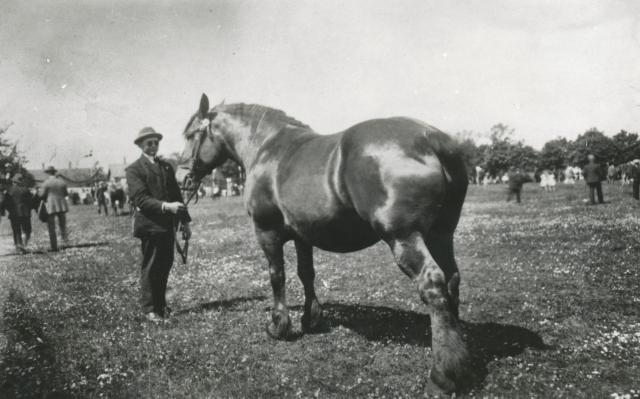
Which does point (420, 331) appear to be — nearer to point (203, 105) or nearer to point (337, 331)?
point (337, 331)

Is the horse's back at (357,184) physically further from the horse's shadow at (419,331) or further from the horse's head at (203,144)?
the horse's head at (203,144)

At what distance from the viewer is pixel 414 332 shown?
19.7 feet

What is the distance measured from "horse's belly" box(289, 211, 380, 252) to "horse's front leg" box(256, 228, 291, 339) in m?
0.69

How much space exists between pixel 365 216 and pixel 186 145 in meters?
3.90

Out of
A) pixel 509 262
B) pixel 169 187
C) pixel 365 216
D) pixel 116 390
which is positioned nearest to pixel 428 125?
pixel 365 216

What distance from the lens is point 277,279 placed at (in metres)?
6.25

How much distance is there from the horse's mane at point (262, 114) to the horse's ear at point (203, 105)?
28 centimetres

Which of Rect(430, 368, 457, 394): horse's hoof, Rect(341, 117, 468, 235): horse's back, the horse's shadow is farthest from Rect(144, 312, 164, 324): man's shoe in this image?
Rect(430, 368, 457, 394): horse's hoof

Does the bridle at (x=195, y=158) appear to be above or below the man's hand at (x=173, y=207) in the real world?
above

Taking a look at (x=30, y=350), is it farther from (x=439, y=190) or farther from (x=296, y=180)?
(x=439, y=190)

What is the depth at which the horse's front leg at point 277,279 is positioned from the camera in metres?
6.03

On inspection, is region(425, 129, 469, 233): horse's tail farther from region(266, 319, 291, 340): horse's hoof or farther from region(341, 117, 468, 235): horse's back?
region(266, 319, 291, 340): horse's hoof

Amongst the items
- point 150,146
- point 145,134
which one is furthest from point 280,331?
point 145,134

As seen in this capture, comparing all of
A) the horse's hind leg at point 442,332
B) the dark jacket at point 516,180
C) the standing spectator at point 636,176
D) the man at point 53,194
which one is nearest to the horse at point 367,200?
the horse's hind leg at point 442,332
